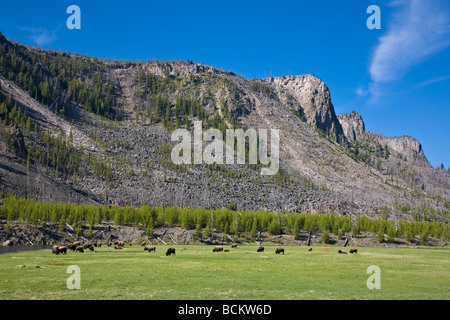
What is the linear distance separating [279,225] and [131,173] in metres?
95.6

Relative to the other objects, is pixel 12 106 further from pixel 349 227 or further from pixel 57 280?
pixel 57 280

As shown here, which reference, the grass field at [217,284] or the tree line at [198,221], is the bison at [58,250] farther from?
the tree line at [198,221]

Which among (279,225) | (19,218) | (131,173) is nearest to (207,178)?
(131,173)

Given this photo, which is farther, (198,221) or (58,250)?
(198,221)

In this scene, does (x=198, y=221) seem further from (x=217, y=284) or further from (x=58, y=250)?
(x=217, y=284)

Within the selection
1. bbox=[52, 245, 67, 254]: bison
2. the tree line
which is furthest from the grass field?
the tree line

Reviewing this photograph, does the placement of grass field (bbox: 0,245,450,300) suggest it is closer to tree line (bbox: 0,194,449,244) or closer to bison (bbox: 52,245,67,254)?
bison (bbox: 52,245,67,254)

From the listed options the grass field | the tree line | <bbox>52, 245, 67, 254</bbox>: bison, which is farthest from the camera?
the tree line

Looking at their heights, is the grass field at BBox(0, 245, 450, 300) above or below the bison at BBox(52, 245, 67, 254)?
above

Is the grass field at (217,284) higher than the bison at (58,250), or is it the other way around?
the grass field at (217,284)

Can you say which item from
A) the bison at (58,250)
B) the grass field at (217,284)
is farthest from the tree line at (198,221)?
the grass field at (217,284)

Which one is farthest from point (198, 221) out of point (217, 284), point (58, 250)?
point (217, 284)

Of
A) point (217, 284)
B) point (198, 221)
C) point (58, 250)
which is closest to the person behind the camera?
point (217, 284)

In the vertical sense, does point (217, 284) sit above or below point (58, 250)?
above
